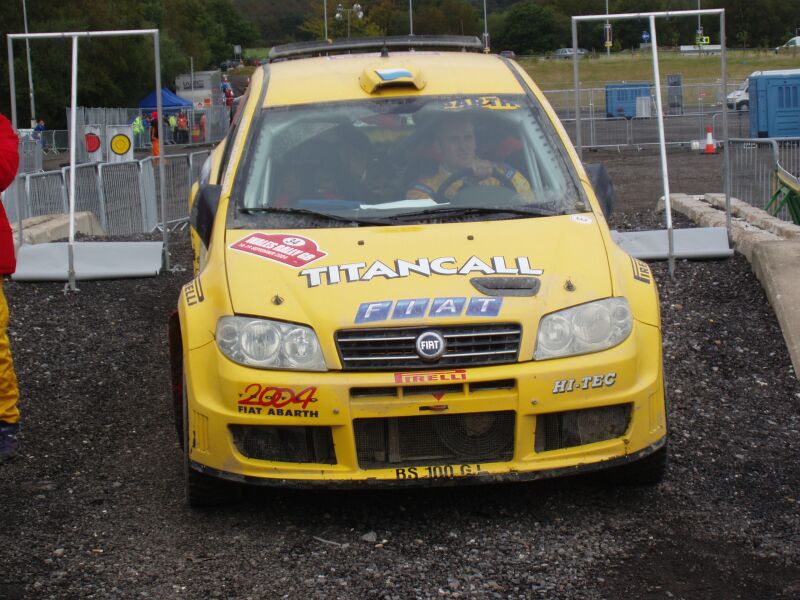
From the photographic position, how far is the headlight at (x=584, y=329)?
4824 millimetres

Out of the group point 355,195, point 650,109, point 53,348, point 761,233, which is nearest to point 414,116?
point 355,195

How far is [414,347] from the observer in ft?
15.5

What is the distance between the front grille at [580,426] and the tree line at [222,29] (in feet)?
28.1

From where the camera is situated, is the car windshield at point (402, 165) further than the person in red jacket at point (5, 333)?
No

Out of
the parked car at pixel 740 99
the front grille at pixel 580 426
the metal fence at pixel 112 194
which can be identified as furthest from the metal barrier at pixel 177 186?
the parked car at pixel 740 99

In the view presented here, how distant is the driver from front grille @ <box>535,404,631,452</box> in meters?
1.39

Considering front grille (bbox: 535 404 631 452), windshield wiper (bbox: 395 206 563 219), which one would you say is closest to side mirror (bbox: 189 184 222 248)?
windshield wiper (bbox: 395 206 563 219)

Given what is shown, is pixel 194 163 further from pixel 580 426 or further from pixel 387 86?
pixel 580 426

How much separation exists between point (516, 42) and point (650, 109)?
75.2 metres

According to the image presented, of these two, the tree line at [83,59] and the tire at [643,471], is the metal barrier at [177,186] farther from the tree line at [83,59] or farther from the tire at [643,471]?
the tree line at [83,59]

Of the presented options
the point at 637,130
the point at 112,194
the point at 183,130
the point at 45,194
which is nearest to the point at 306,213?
the point at 45,194

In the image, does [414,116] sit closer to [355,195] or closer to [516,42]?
[355,195]

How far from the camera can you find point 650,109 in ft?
121

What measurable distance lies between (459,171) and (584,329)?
1415 millimetres
